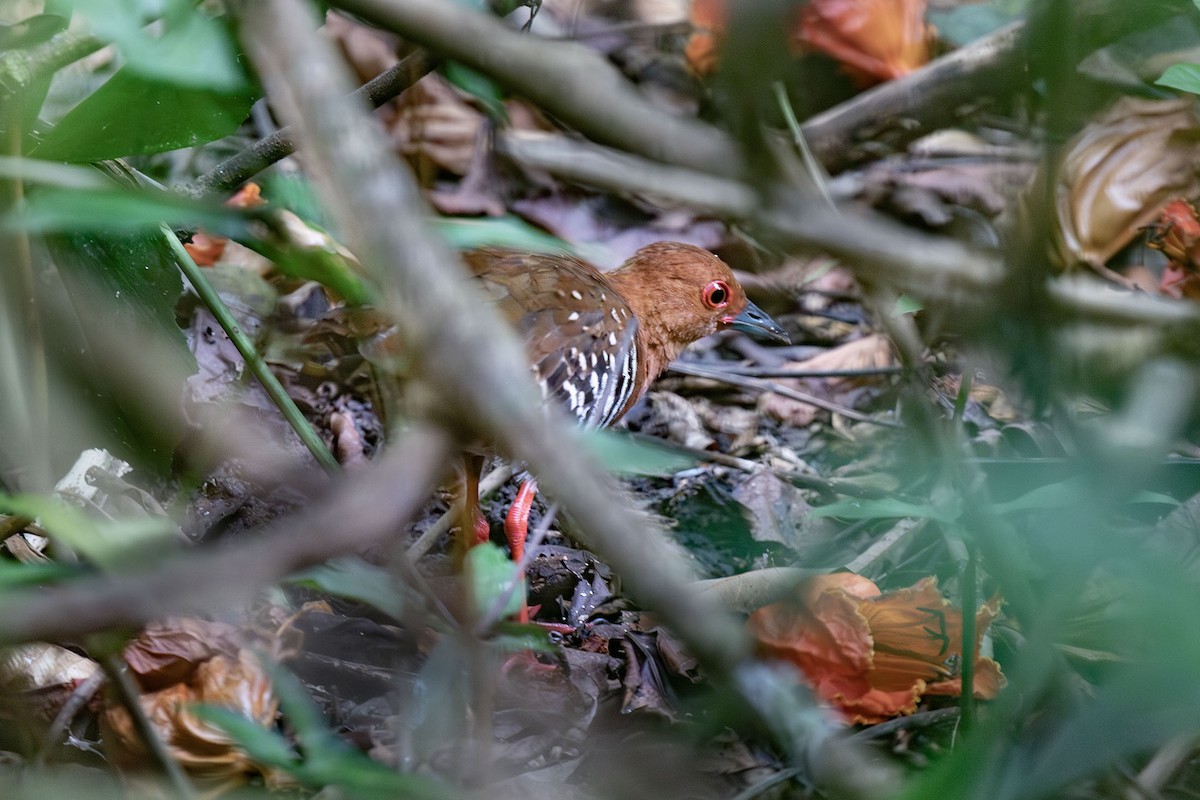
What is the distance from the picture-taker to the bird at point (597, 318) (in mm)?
3047

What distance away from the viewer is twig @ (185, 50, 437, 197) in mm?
2496

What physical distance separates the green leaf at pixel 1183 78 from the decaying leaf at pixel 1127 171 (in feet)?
4.58

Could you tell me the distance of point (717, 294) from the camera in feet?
12.6

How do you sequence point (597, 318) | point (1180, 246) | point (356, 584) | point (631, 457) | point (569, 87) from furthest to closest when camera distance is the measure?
point (597, 318) → point (1180, 246) → point (356, 584) → point (631, 457) → point (569, 87)

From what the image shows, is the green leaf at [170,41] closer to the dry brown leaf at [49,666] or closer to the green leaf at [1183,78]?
the dry brown leaf at [49,666]

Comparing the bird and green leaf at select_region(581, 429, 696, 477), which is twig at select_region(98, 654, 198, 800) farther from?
the bird

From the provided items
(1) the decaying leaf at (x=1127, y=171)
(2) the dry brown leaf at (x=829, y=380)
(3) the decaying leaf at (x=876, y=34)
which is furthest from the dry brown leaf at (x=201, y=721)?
(3) the decaying leaf at (x=876, y=34)

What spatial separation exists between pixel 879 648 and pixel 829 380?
2102 mm

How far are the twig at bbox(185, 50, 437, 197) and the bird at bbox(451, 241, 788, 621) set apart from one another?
0.66 meters

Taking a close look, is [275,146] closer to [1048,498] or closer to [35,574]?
[35,574]

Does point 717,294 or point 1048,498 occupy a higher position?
point 1048,498

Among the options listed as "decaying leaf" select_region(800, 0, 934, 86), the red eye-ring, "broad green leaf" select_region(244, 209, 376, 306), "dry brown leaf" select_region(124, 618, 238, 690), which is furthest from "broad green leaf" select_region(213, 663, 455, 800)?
"decaying leaf" select_region(800, 0, 934, 86)

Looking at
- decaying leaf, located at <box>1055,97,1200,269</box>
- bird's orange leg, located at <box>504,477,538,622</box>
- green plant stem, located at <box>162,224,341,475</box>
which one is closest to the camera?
green plant stem, located at <box>162,224,341,475</box>

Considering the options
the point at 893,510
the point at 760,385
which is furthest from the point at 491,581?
the point at 760,385
